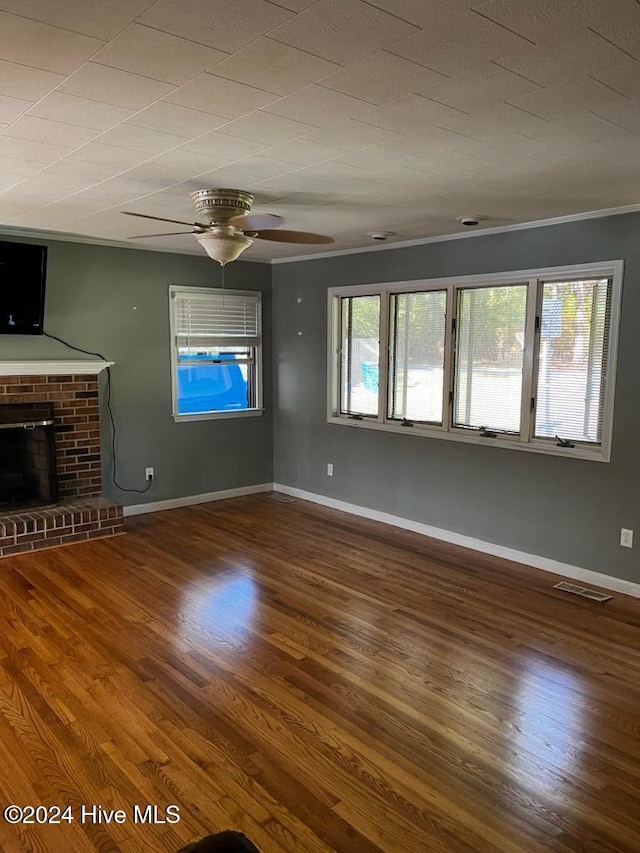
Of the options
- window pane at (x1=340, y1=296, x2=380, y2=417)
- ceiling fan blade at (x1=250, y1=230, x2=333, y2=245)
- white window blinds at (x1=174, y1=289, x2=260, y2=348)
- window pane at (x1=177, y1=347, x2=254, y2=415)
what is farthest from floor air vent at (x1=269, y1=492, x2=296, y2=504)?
ceiling fan blade at (x1=250, y1=230, x2=333, y2=245)

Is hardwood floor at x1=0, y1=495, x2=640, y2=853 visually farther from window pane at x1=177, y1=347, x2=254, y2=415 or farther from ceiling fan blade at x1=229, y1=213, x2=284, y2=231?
ceiling fan blade at x1=229, y1=213, x2=284, y2=231

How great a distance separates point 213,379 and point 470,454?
2.73 metres

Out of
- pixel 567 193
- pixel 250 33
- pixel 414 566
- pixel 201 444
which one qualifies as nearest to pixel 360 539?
pixel 414 566

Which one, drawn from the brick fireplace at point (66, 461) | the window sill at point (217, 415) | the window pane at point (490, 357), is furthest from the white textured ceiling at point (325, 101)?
the window sill at point (217, 415)

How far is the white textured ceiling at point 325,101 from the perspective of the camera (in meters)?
1.61

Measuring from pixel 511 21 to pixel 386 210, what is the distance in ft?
7.56

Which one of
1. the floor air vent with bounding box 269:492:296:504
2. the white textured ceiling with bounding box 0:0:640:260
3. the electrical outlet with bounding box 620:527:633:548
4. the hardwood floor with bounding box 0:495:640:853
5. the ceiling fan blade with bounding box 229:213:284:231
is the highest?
the ceiling fan blade with bounding box 229:213:284:231

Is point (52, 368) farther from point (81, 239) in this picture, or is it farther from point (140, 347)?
point (81, 239)

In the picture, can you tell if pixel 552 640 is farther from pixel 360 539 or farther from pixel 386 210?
pixel 386 210

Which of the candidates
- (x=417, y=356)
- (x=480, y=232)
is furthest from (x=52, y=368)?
(x=480, y=232)

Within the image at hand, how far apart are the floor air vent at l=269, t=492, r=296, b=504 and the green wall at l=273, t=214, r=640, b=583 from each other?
0.55ft

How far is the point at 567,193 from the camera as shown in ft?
11.2

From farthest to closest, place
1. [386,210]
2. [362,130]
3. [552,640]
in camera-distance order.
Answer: [386,210], [552,640], [362,130]

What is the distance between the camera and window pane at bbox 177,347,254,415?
19.7 feet
